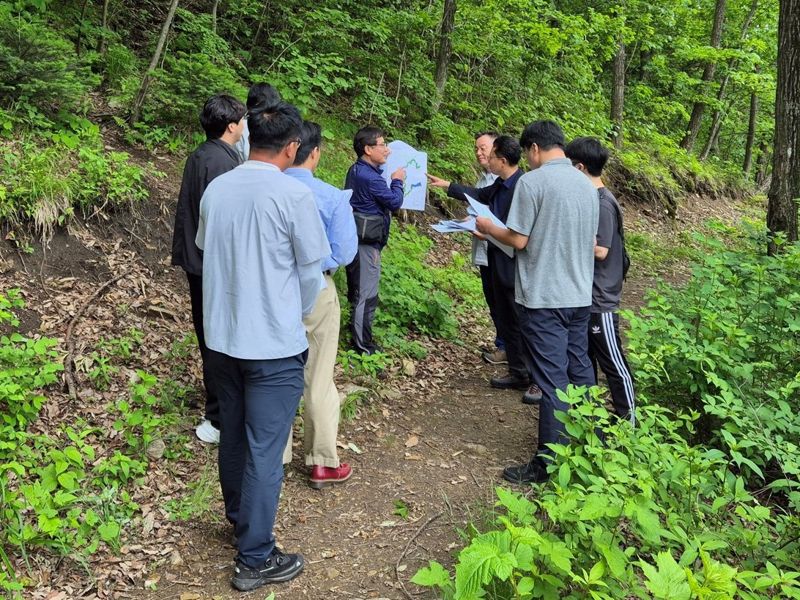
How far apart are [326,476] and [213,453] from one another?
856 millimetres

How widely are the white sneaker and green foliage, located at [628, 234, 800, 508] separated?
308 cm

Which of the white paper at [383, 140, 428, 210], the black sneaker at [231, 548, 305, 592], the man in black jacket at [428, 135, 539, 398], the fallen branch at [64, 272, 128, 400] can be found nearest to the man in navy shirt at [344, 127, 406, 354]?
the white paper at [383, 140, 428, 210]

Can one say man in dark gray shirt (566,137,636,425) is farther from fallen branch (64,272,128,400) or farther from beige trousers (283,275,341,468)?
fallen branch (64,272,128,400)

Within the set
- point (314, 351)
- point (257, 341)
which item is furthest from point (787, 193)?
point (257, 341)

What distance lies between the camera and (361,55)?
9.47 meters

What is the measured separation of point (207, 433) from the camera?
4.21 m

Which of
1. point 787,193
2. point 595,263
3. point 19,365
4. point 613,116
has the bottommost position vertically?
point 19,365

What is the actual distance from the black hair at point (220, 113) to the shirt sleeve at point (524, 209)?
2.01 metres

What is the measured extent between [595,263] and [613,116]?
11837 mm

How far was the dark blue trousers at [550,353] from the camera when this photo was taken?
12.8 feet

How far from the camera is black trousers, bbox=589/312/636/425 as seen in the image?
14.0 feet

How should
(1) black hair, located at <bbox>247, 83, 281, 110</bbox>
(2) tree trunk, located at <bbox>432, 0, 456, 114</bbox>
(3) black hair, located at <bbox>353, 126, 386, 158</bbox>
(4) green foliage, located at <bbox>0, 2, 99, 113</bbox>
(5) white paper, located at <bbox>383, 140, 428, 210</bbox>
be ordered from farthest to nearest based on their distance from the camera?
(2) tree trunk, located at <bbox>432, 0, 456, 114</bbox> → (5) white paper, located at <bbox>383, 140, 428, 210</bbox> → (4) green foliage, located at <bbox>0, 2, 99, 113</bbox> → (3) black hair, located at <bbox>353, 126, 386, 158</bbox> → (1) black hair, located at <bbox>247, 83, 281, 110</bbox>

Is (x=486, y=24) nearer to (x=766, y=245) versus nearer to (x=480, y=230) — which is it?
(x=766, y=245)

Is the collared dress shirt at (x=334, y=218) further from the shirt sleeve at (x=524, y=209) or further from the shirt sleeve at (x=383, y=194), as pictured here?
the shirt sleeve at (x=383, y=194)
